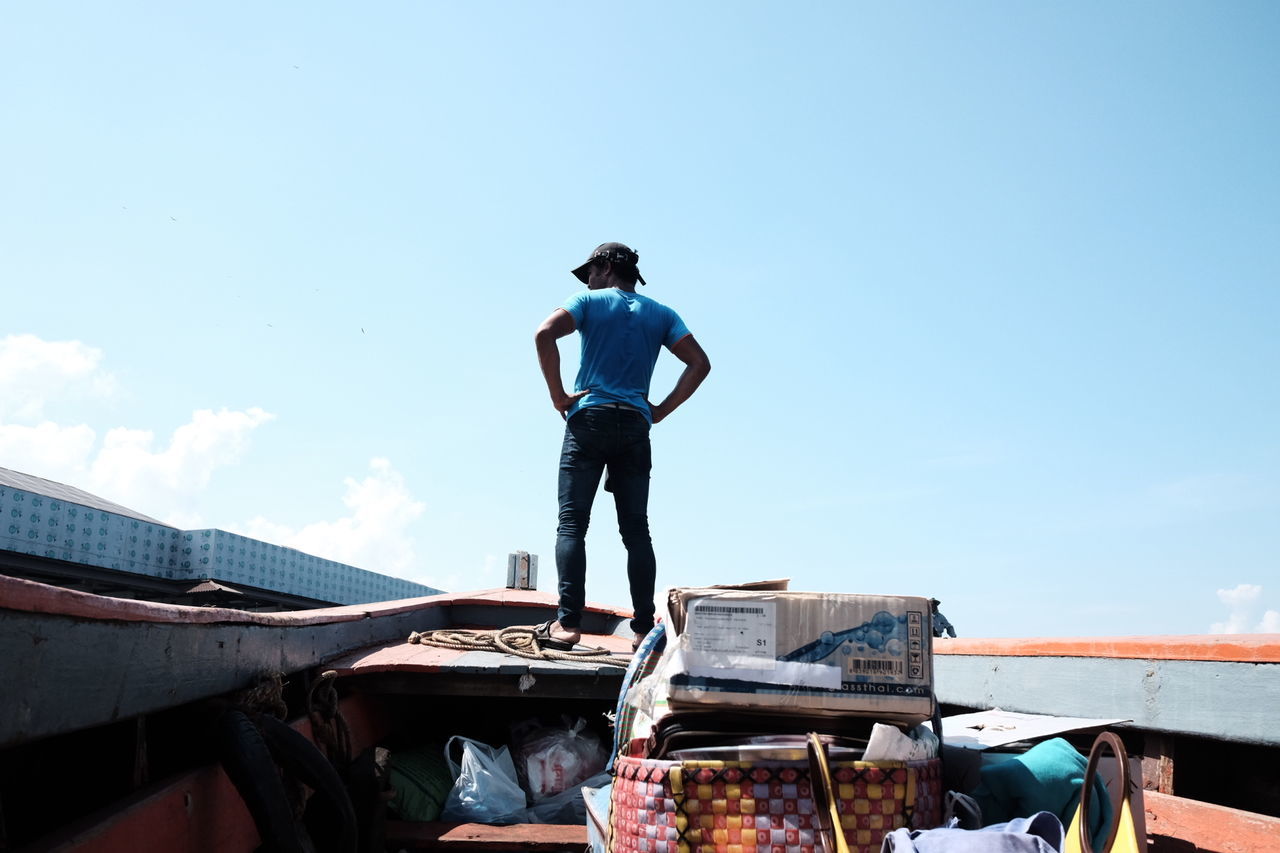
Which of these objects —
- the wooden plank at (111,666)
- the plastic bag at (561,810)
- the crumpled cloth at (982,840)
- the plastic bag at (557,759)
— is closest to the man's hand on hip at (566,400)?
the plastic bag at (557,759)

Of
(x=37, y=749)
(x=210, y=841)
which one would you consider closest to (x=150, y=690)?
(x=37, y=749)

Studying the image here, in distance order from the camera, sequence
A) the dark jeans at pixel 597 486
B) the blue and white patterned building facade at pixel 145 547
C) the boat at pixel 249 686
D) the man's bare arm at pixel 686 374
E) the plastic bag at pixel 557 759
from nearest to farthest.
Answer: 1. the boat at pixel 249 686
2. the plastic bag at pixel 557 759
3. the dark jeans at pixel 597 486
4. the man's bare arm at pixel 686 374
5. the blue and white patterned building facade at pixel 145 547

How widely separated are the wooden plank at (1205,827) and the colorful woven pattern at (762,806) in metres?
0.75

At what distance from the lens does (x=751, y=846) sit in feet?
5.33

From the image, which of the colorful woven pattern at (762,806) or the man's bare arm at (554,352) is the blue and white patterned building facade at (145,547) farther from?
the colorful woven pattern at (762,806)

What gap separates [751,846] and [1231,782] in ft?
4.64

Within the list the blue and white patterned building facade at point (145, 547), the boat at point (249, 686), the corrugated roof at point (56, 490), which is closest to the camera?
the boat at point (249, 686)

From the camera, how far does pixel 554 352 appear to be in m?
3.92

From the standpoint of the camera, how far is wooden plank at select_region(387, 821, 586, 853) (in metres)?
3.02

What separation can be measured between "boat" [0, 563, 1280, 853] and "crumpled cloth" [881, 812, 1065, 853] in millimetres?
664

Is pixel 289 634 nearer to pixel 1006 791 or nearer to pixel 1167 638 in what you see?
pixel 1006 791

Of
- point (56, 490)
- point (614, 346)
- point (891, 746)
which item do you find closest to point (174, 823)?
point (891, 746)

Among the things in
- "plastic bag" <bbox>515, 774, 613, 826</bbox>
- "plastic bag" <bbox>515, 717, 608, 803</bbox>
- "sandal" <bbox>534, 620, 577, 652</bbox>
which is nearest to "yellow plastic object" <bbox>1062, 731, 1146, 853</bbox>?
"plastic bag" <bbox>515, 774, 613, 826</bbox>

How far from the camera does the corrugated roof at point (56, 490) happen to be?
29.6ft
